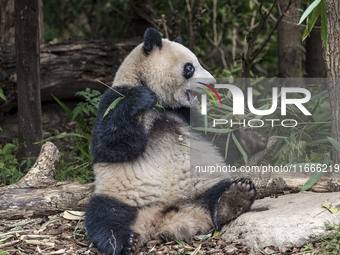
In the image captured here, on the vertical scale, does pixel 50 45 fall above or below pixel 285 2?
below

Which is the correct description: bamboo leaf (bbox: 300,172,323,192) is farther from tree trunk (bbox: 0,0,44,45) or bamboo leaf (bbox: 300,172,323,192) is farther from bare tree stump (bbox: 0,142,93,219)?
tree trunk (bbox: 0,0,44,45)

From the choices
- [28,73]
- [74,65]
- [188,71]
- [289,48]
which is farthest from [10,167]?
[289,48]

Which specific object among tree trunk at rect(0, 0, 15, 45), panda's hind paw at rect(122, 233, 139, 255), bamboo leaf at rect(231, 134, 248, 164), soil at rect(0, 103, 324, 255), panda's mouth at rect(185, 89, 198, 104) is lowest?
soil at rect(0, 103, 324, 255)

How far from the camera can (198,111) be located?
4098 mm

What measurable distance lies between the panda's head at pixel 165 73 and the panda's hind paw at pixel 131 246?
1106 millimetres

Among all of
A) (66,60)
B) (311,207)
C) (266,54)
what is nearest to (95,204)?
(311,207)

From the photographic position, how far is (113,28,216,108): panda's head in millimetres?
3648

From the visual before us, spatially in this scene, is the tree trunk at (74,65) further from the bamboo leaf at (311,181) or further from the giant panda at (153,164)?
the bamboo leaf at (311,181)

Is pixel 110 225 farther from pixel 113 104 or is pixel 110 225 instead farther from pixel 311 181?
pixel 311 181

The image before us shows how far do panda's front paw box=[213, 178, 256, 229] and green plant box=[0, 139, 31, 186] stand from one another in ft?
7.56

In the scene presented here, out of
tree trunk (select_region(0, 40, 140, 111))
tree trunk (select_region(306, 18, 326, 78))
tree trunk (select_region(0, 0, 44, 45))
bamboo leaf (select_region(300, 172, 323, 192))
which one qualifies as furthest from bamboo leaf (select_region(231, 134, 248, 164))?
tree trunk (select_region(0, 0, 44, 45))

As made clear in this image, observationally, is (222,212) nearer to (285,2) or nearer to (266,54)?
(285,2)

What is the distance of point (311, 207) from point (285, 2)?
359 centimetres

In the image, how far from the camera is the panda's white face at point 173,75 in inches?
144
